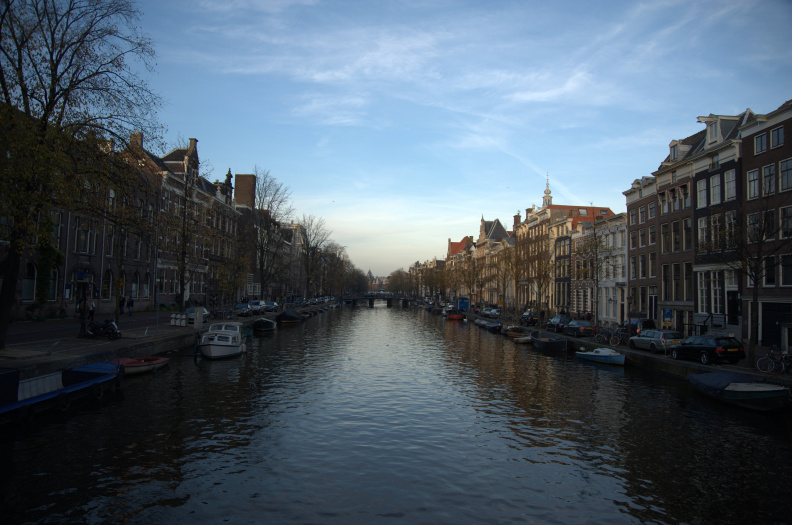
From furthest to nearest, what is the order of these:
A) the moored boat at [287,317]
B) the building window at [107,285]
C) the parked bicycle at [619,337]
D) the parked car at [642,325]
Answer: the moored boat at [287,317] < the building window at [107,285] < the parked car at [642,325] < the parked bicycle at [619,337]

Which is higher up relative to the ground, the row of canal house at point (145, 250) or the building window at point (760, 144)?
the building window at point (760, 144)

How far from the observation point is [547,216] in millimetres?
87312

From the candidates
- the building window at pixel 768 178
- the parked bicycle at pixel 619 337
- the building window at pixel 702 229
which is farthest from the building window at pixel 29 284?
the building window at pixel 702 229

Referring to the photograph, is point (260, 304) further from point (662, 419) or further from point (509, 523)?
point (509, 523)

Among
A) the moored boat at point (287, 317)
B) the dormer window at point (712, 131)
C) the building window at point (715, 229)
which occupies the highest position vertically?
the dormer window at point (712, 131)

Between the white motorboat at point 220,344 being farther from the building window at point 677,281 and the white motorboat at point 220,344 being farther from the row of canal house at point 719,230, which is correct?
the building window at point 677,281

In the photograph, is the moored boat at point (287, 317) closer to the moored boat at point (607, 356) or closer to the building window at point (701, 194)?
the moored boat at point (607, 356)

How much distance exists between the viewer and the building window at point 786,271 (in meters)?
32.8

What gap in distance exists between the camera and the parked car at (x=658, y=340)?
34.4 meters

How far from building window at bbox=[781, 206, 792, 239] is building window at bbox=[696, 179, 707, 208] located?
1002cm

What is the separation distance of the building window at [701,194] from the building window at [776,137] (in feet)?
27.8

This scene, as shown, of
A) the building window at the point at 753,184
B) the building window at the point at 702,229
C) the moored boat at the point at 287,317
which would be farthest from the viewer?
the moored boat at the point at 287,317

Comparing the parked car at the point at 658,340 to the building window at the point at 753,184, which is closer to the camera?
the parked car at the point at 658,340

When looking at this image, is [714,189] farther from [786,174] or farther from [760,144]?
[786,174]
